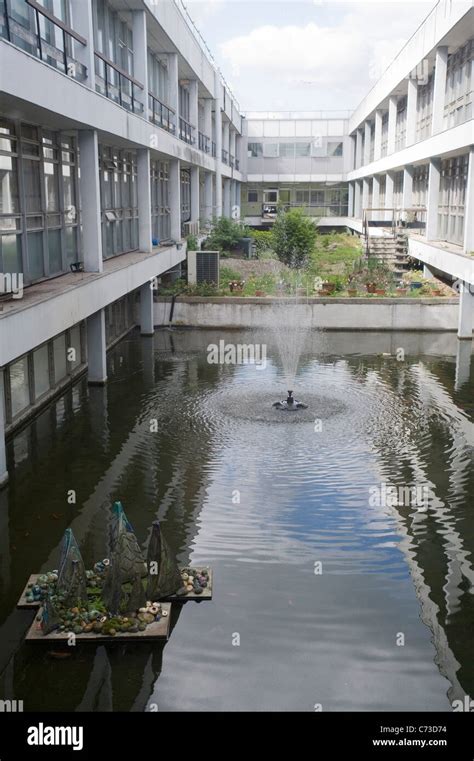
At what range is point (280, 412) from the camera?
51.2 ft

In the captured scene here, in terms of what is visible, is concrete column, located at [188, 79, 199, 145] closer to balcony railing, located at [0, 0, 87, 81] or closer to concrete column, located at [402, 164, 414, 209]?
concrete column, located at [402, 164, 414, 209]

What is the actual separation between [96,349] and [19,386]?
329cm

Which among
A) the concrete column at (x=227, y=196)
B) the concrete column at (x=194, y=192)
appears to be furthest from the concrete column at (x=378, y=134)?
the concrete column at (x=194, y=192)

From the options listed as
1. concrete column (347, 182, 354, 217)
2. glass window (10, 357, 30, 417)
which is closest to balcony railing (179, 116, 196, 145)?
glass window (10, 357, 30, 417)

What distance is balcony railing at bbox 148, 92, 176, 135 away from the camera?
2483cm

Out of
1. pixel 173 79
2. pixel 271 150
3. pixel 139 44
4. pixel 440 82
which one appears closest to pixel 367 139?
pixel 271 150

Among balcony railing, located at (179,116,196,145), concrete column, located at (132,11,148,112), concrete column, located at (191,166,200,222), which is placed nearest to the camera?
concrete column, located at (132,11,148,112)

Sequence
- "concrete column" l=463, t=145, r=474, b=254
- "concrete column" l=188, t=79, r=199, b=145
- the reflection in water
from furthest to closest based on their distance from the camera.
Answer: "concrete column" l=188, t=79, r=199, b=145 < "concrete column" l=463, t=145, r=474, b=254 < the reflection in water

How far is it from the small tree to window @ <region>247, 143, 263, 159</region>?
2828cm

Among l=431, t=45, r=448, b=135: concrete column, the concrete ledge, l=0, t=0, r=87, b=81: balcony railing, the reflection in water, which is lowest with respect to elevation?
the reflection in water

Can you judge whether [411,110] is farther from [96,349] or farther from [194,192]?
[96,349]

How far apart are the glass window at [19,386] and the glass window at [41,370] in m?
0.62

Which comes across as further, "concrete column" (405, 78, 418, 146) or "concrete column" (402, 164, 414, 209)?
"concrete column" (402, 164, 414, 209)
